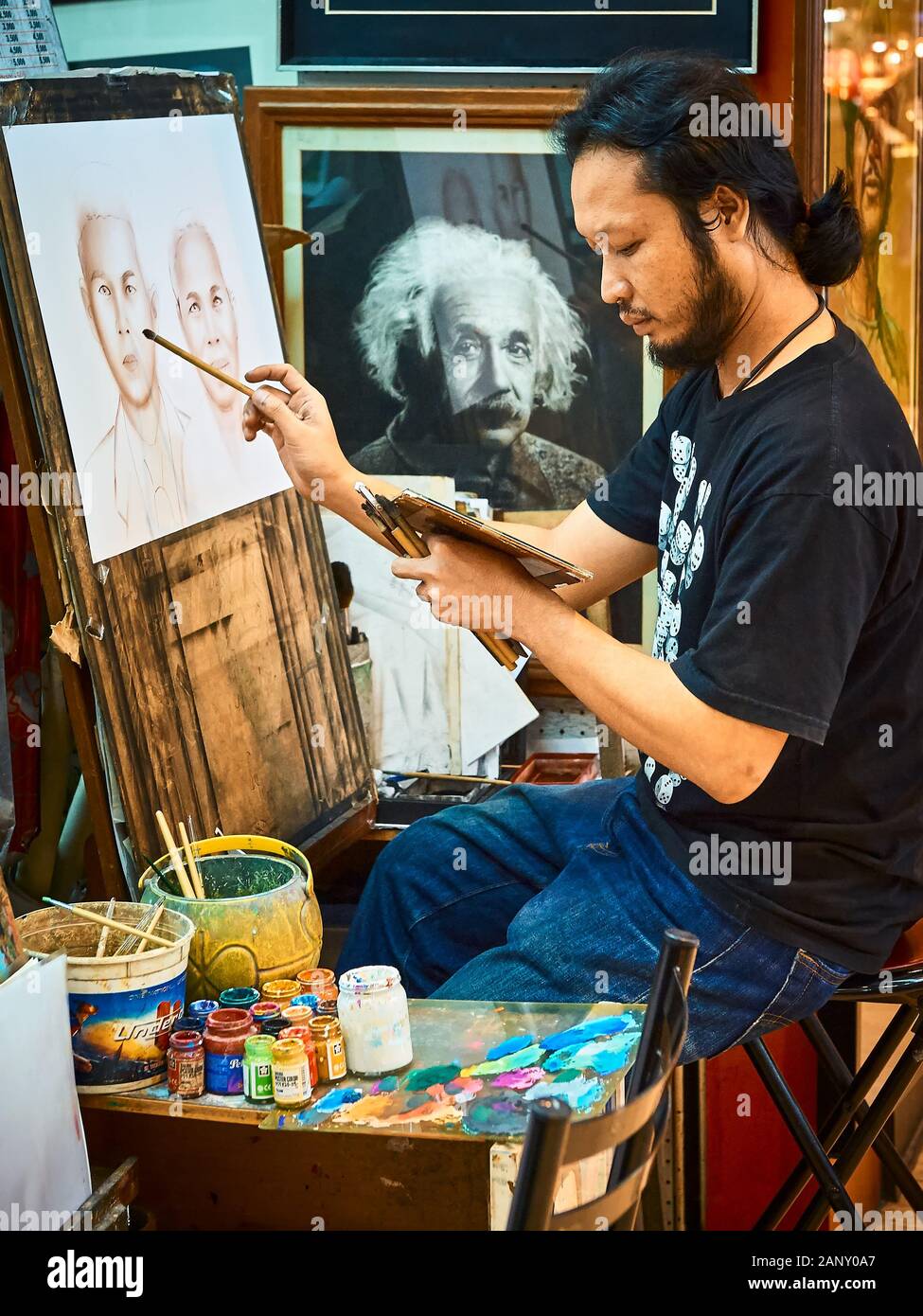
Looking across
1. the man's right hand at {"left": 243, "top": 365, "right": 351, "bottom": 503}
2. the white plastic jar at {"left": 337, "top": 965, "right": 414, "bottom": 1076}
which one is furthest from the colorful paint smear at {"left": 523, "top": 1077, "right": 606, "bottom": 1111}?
the man's right hand at {"left": 243, "top": 365, "right": 351, "bottom": 503}

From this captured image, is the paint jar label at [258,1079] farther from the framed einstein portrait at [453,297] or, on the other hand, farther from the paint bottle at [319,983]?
the framed einstein portrait at [453,297]

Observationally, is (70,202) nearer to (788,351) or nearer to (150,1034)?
(788,351)

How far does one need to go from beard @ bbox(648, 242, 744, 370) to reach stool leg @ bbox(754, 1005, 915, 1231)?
0.87 metres

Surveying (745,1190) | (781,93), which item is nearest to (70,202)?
(781,93)

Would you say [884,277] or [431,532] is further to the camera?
[884,277]

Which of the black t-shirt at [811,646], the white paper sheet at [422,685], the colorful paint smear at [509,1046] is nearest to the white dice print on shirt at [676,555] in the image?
the black t-shirt at [811,646]

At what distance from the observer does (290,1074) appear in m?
1.36

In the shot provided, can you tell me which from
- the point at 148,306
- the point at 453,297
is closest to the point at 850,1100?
the point at 148,306

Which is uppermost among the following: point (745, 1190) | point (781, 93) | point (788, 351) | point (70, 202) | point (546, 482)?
point (781, 93)

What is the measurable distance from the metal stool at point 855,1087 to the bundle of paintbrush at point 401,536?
23.1 inches

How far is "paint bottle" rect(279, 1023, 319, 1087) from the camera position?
54.4 inches

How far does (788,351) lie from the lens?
1.67m

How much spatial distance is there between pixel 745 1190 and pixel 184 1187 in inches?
49.5

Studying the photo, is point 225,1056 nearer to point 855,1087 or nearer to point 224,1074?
point 224,1074
